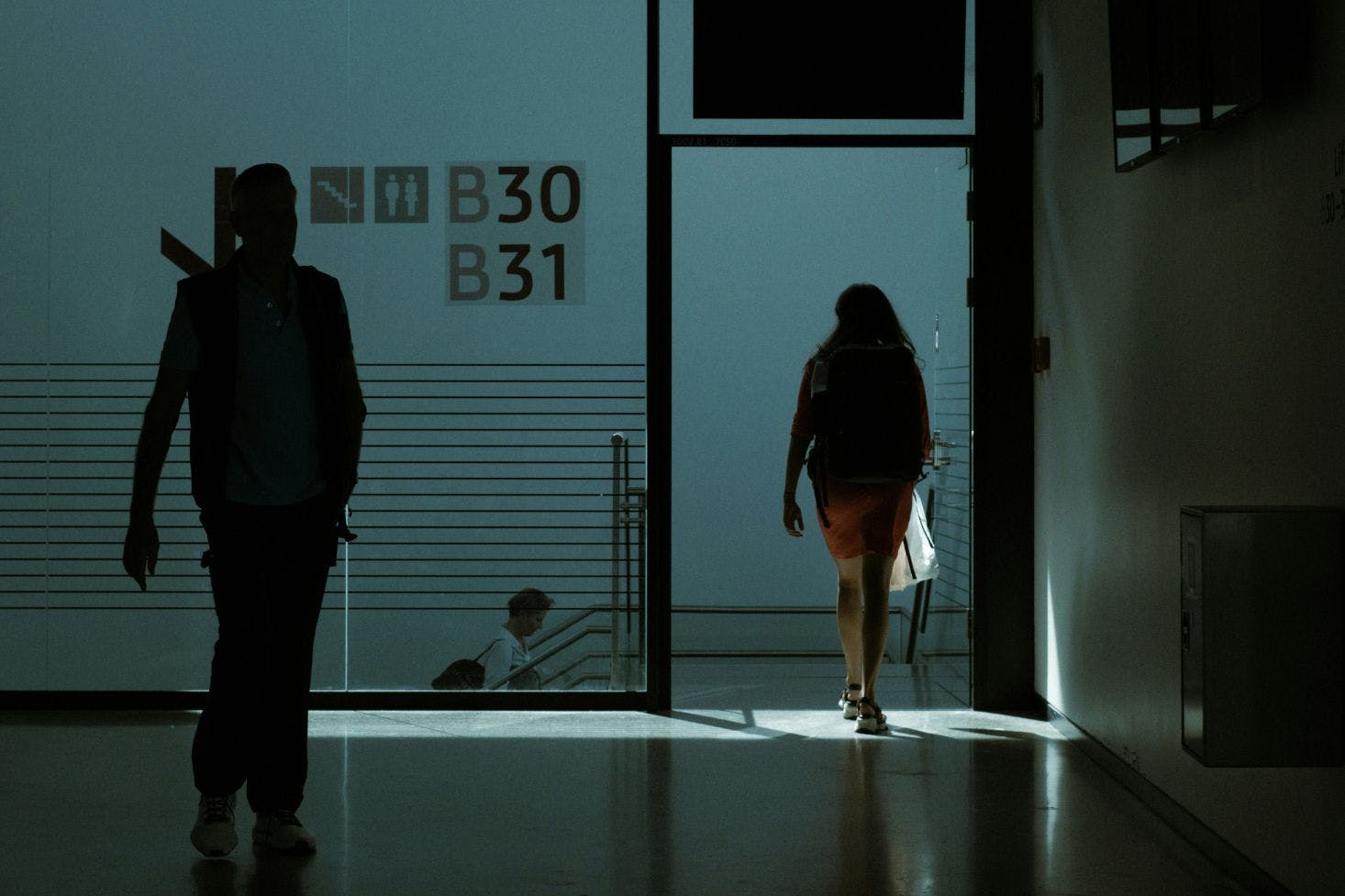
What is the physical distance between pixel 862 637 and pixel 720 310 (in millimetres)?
3300

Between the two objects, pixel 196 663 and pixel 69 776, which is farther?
pixel 196 663

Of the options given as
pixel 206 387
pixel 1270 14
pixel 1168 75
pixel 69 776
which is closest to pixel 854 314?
pixel 1168 75

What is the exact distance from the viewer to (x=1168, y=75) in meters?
3.29

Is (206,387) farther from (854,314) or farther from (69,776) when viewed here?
(854,314)

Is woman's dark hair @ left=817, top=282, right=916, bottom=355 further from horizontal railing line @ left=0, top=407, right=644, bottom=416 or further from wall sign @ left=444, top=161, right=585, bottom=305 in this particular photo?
horizontal railing line @ left=0, top=407, right=644, bottom=416

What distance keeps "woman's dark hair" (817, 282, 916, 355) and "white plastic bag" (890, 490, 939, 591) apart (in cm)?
77

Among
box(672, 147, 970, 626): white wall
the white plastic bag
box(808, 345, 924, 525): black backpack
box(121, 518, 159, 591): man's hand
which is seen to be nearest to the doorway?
box(672, 147, 970, 626): white wall

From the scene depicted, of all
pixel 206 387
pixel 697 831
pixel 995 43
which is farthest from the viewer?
pixel 995 43

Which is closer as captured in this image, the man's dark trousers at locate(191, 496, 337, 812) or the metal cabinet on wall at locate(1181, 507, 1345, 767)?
the metal cabinet on wall at locate(1181, 507, 1345, 767)

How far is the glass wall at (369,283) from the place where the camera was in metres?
5.27

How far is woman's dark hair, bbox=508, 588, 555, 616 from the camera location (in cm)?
532

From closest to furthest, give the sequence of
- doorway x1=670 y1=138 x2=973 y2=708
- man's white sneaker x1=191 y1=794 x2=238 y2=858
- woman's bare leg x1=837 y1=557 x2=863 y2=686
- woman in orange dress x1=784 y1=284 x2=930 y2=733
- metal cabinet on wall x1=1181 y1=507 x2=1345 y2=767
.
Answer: metal cabinet on wall x1=1181 y1=507 x2=1345 y2=767 → man's white sneaker x1=191 y1=794 x2=238 y2=858 → woman in orange dress x1=784 y1=284 x2=930 y2=733 → woman's bare leg x1=837 y1=557 x2=863 y2=686 → doorway x1=670 y1=138 x2=973 y2=708

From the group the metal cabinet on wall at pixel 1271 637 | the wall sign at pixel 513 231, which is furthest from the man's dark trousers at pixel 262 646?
the wall sign at pixel 513 231

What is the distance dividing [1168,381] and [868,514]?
4.53ft
